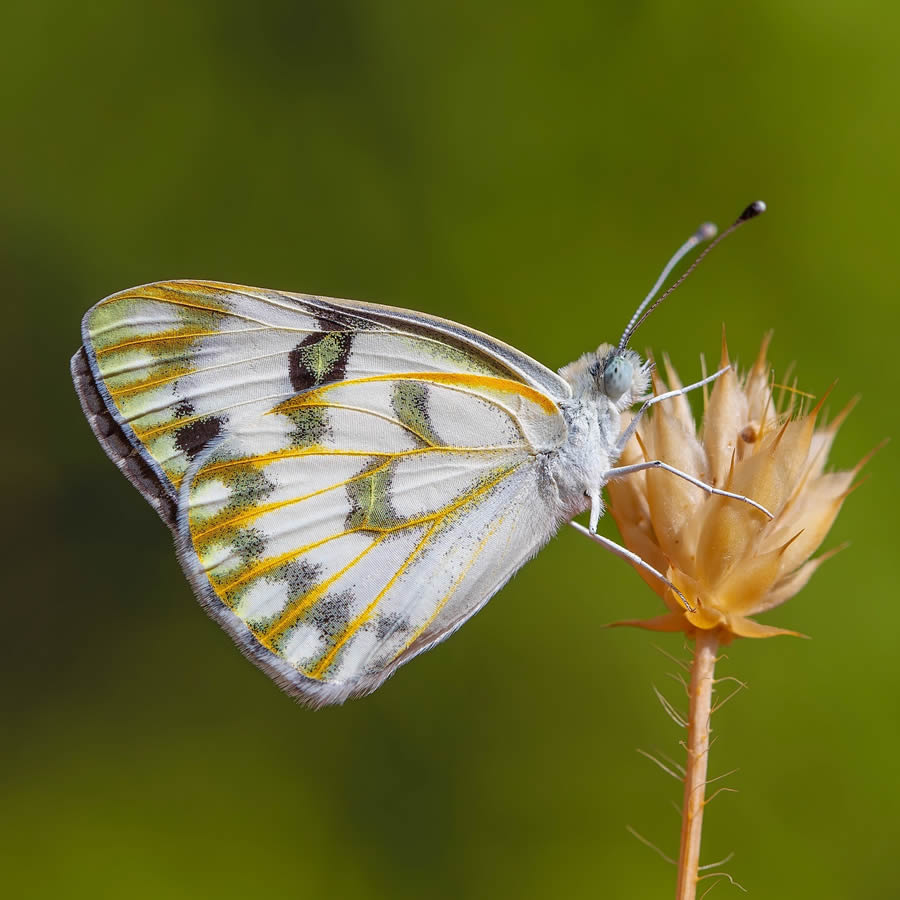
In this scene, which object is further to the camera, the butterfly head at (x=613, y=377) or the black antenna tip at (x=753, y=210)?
the butterfly head at (x=613, y=377)

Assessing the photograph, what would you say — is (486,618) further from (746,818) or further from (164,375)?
(164,375)

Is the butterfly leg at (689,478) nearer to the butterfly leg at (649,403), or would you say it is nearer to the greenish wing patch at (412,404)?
the butterfly leg at (649,403)

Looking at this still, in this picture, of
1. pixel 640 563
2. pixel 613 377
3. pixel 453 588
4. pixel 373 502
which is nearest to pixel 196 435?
pixel 373 502

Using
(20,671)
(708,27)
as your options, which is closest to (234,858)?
(20,671)

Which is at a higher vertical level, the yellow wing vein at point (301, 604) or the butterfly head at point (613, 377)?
the butterfly head at point (613, 377)

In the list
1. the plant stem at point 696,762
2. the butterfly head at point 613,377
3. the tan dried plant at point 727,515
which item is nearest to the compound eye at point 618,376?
the butterfly head at point 613,377

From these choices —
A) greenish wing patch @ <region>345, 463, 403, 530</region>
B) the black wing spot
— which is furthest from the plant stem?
the black wing spot

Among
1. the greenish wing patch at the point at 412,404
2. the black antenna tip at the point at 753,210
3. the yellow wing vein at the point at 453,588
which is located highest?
Answer: the black antenna tip at the point at 753,210
